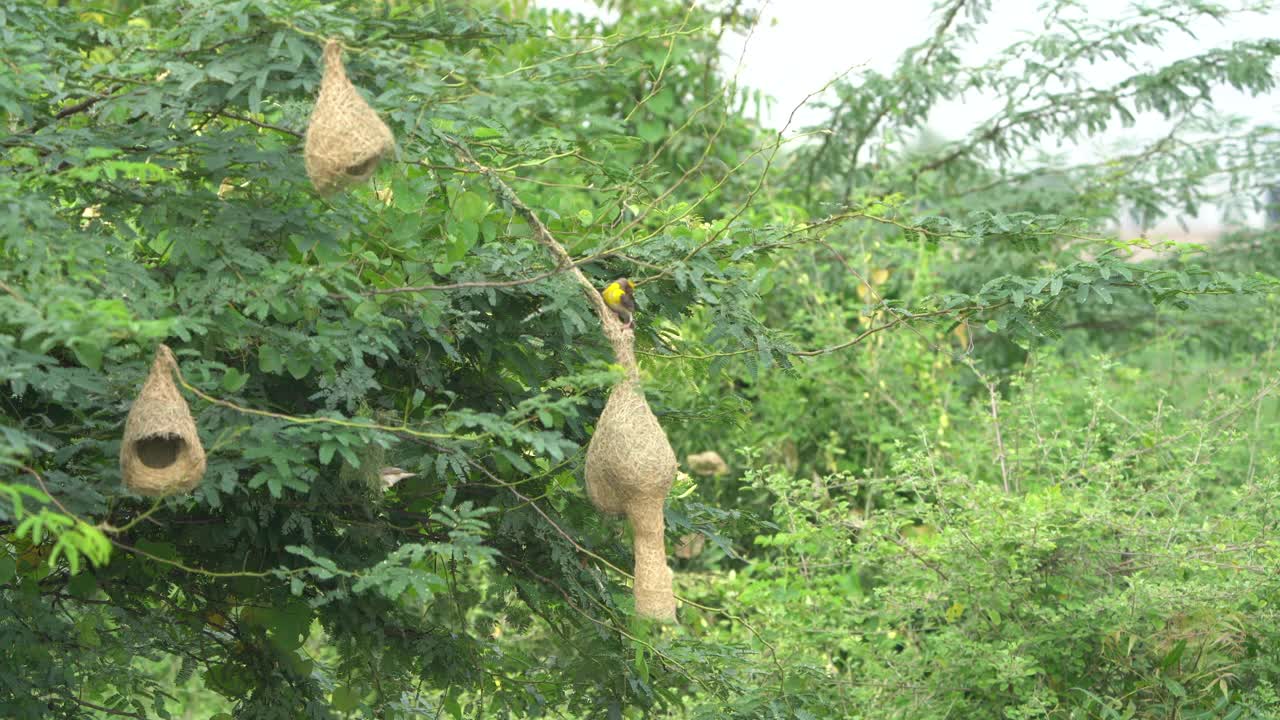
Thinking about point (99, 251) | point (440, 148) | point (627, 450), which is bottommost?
point (627, 450)

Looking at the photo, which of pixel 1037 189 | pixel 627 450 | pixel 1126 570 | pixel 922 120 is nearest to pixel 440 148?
pixel 627 450

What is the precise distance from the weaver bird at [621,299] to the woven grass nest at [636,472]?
28 millimetres

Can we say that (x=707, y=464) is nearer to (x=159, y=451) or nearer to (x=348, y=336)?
(x=348, y=336)

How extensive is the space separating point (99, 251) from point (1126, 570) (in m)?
4.07

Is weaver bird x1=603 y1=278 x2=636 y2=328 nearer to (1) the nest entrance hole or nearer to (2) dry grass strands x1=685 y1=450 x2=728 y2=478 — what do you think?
(1) the nest entrance hole

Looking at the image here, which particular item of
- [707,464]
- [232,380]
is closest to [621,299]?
[232,380]

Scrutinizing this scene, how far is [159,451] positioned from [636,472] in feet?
3.78

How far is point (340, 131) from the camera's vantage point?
10.1ft

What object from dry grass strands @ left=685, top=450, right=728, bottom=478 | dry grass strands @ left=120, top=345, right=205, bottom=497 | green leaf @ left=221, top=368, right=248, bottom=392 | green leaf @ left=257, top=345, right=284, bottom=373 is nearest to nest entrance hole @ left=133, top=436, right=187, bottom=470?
dry grass strands @ left=120, top=345, right=205, bottom=497

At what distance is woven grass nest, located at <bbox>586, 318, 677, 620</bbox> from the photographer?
11.4 ft

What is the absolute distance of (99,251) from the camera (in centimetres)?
300

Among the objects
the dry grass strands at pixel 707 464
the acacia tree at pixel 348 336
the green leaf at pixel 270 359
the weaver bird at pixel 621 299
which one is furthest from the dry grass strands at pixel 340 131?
the dry grass strands at pixel 707 464

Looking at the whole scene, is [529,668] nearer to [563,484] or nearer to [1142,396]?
[563,484]

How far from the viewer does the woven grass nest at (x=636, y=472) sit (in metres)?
3.48
